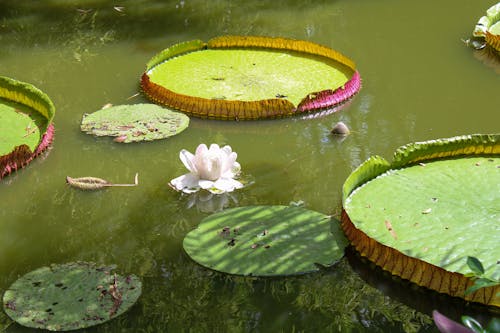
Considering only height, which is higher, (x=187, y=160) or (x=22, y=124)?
(x=187, y=160)

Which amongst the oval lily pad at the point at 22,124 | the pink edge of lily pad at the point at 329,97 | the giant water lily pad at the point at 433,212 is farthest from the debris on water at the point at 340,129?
the oval lily pad at the point at 22,124

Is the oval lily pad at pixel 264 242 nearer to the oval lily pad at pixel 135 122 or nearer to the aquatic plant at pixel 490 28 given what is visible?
the oval lily pad at pixel 135 122

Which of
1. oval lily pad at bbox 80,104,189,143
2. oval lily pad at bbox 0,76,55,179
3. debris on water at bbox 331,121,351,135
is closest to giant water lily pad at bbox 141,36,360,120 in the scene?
oval lily pad at bbox 80,104,189,143

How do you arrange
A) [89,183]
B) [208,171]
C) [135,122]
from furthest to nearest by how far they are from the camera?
[135,122] < [89,183] < [208,171]

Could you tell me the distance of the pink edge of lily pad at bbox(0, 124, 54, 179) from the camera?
3203 mm

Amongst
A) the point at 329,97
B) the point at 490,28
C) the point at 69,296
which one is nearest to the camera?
the point at 69,296

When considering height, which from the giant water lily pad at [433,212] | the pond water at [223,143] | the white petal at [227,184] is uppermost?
the giant water lily pad at [433,212]

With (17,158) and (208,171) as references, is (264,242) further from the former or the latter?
(17,158)

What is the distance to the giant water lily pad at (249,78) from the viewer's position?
145 inches

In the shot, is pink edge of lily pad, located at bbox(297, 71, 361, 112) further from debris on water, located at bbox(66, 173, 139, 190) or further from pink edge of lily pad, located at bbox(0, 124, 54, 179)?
pink edge of lily pad, located at bbox(0, 124, 54, 179)

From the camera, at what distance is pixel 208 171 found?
3027 mm

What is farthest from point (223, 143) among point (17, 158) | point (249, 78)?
point (17, 158)

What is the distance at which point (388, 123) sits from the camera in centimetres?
367

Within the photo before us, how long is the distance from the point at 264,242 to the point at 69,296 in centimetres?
66
